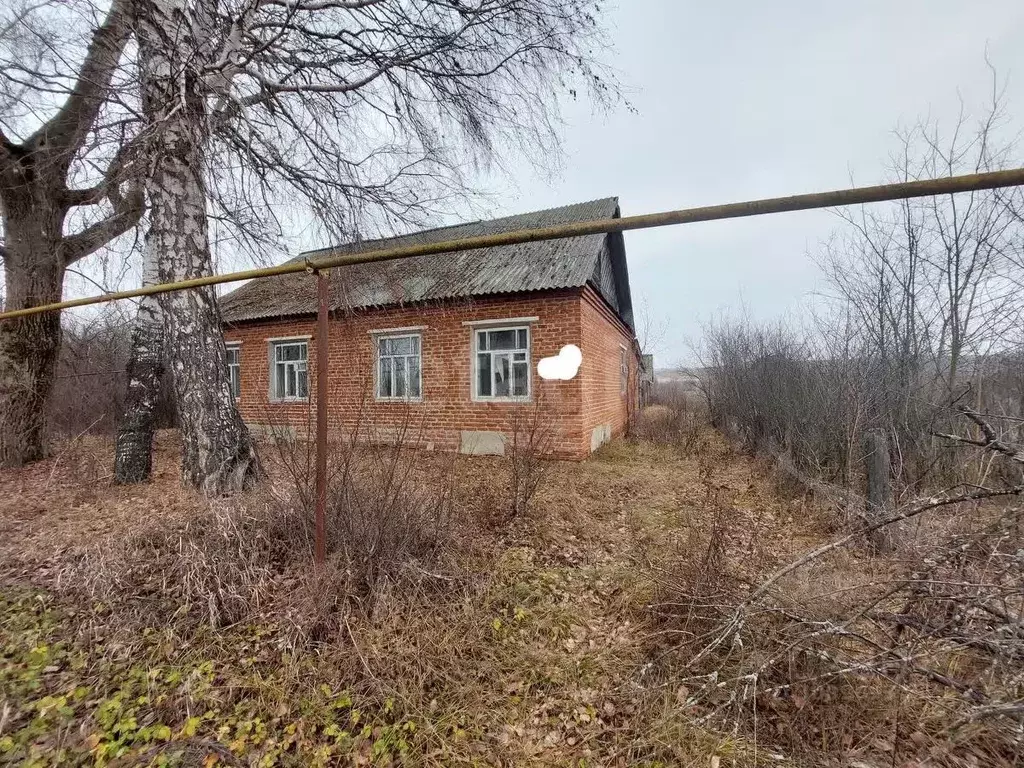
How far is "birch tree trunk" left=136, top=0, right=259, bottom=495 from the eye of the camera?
408 cm

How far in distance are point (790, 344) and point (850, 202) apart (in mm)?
8659

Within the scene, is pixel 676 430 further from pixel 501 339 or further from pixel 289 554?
pixel 289 554

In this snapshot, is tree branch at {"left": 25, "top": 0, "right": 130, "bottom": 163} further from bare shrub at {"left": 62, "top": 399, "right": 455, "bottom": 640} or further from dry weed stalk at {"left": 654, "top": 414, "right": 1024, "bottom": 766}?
dry weed stalk at {"left": 654, "top": 414, "right": 1024, "bottom": 766}

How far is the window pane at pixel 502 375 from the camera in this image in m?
7.79

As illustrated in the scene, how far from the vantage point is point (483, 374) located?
7.95 metres

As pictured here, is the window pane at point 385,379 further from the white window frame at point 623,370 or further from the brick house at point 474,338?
the white window frame at point 623,370

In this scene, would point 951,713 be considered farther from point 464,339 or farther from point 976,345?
point 464,339

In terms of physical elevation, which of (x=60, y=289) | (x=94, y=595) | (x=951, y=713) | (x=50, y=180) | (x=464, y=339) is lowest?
(x=951, y=713)

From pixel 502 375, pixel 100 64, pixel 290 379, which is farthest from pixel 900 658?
pixel 290 379

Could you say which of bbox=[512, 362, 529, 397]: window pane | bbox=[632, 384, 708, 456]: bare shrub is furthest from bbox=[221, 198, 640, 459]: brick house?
bbox=[632, 384, 708, 456]: bare shrub

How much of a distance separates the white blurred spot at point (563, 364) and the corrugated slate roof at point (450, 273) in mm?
1118

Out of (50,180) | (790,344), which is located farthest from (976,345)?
(50,180)

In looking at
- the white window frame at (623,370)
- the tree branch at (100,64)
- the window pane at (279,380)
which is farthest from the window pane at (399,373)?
the white window frame at (623,370)

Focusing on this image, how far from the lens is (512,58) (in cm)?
464
